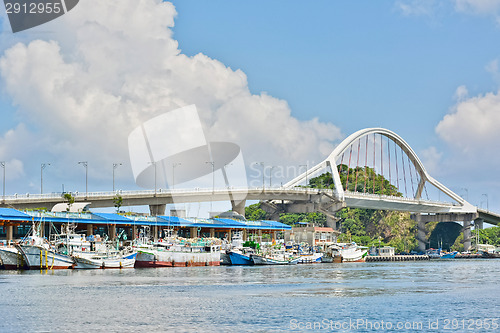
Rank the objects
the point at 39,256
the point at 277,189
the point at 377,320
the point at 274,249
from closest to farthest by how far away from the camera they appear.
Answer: the point at 377,320, the point at 39,256, the point at 274,249, the point at 277,189

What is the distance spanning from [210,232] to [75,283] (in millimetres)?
86356

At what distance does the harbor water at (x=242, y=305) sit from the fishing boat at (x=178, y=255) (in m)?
30.4

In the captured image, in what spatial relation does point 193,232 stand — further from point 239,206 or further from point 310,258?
point 239,206

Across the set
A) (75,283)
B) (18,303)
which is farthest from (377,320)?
(75,283)

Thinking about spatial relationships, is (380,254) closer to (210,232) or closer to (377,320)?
(210,232)

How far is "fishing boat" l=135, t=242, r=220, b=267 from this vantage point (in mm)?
114750

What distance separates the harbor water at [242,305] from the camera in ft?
155

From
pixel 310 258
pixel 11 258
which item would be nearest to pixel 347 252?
pixel 310 258

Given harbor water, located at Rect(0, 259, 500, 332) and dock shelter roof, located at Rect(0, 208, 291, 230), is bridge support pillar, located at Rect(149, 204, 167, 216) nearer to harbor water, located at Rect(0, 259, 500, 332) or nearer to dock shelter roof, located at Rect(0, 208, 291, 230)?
dock shelter roof, located at Rect(0, 208, 291, 230)

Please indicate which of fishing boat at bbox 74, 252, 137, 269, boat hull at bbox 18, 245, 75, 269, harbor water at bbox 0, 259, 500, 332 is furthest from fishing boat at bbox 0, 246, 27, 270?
harbor water at bbox 0, 259, 500, 332

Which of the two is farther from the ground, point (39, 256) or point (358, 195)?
point (358, 195)

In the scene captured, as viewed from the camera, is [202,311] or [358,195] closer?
[202,311]

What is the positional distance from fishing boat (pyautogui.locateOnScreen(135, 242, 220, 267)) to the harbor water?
30403mm

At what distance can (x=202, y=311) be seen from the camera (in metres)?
54.2
